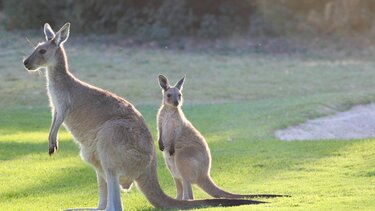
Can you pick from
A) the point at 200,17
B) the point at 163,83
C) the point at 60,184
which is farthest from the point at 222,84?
the point at 163,83

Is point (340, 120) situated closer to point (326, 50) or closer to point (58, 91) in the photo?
point (58, 91)

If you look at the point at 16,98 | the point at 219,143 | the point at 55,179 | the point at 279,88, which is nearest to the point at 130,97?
the point at 16,98

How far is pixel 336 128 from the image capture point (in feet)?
58.9

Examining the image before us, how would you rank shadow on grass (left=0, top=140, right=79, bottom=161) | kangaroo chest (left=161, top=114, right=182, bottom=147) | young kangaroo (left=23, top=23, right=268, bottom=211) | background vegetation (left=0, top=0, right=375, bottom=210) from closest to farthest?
young kangaroo (left=23, top=23, right=268, bottom=211), kangaroo chest (left=161, top=114, right=182, bottom=147), background vegetation (left=0, top=0, right=375, bottom=210), shadow on grass (left=0, top=140, right=79, bottom=161)

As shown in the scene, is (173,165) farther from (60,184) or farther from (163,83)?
(60,184)

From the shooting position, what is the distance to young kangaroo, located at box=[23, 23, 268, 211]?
898 cm

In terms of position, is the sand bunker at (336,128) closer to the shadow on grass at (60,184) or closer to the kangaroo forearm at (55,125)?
the shadow on grass at (60,184)

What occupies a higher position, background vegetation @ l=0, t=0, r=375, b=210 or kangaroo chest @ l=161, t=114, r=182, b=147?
kangaroo chest @ l=161, t=114, r=182, b=147

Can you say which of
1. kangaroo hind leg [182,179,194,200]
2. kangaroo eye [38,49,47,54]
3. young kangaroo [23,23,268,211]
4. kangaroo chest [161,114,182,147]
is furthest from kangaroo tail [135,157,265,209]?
kangaroo eye [38,49,47,54]

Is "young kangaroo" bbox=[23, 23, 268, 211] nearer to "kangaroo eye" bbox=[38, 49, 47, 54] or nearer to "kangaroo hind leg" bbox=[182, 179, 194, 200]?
"kangaroo eye" bbox=[38, 49, 47, 54]

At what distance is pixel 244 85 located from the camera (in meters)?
24.8

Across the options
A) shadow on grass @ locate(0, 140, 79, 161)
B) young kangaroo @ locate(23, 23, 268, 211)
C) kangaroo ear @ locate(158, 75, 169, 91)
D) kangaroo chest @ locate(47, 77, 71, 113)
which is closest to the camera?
young kangaroo @ locate(23, 23, 268, 211)

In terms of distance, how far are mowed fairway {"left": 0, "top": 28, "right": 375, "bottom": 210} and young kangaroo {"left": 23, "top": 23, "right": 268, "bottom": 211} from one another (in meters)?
0.61

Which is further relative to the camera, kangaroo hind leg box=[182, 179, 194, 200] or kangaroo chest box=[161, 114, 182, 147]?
kangaroo chest box=[161, 114, 182, 147]
